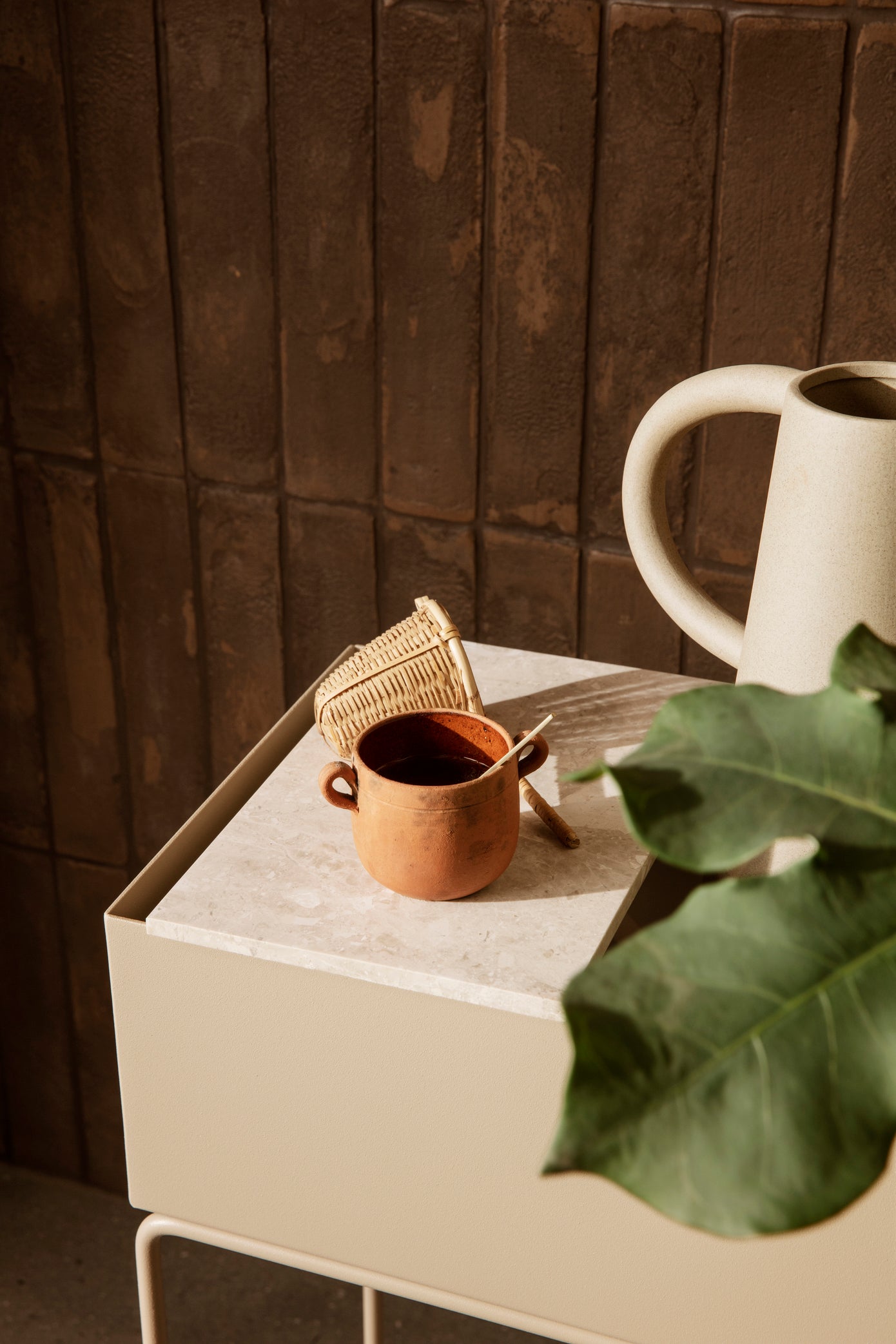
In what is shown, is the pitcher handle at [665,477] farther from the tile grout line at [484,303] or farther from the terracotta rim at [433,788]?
the tile grout line at [484,303]

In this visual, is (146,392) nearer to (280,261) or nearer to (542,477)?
(280,261)

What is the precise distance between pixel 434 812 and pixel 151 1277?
0.49 m

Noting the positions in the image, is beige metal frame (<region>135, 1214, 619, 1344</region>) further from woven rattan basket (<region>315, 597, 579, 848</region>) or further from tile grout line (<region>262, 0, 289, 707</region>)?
tile grout line (<region>262, 0, 289, 707</region>)

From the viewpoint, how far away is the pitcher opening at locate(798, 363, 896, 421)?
791mm

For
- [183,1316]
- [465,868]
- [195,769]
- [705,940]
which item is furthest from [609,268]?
[183,1316]

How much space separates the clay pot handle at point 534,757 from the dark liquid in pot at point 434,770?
25 mm

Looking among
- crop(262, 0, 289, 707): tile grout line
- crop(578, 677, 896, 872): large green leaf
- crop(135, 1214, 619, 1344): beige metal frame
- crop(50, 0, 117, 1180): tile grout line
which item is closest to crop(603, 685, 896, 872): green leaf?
crop(578, 677, 896, 872): large green leaf

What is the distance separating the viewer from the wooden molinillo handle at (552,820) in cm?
87

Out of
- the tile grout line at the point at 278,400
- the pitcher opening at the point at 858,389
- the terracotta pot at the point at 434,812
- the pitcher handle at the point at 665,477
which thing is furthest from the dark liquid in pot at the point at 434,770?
the tile grout line at the point at 278,400

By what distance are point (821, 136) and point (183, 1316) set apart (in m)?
1.61

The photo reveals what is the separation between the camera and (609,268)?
1.22 meters

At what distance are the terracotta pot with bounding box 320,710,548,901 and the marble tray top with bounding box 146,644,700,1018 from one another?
27 mm

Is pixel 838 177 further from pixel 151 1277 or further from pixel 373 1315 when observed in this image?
pixel 373 1315

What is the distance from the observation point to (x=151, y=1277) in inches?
38.9
